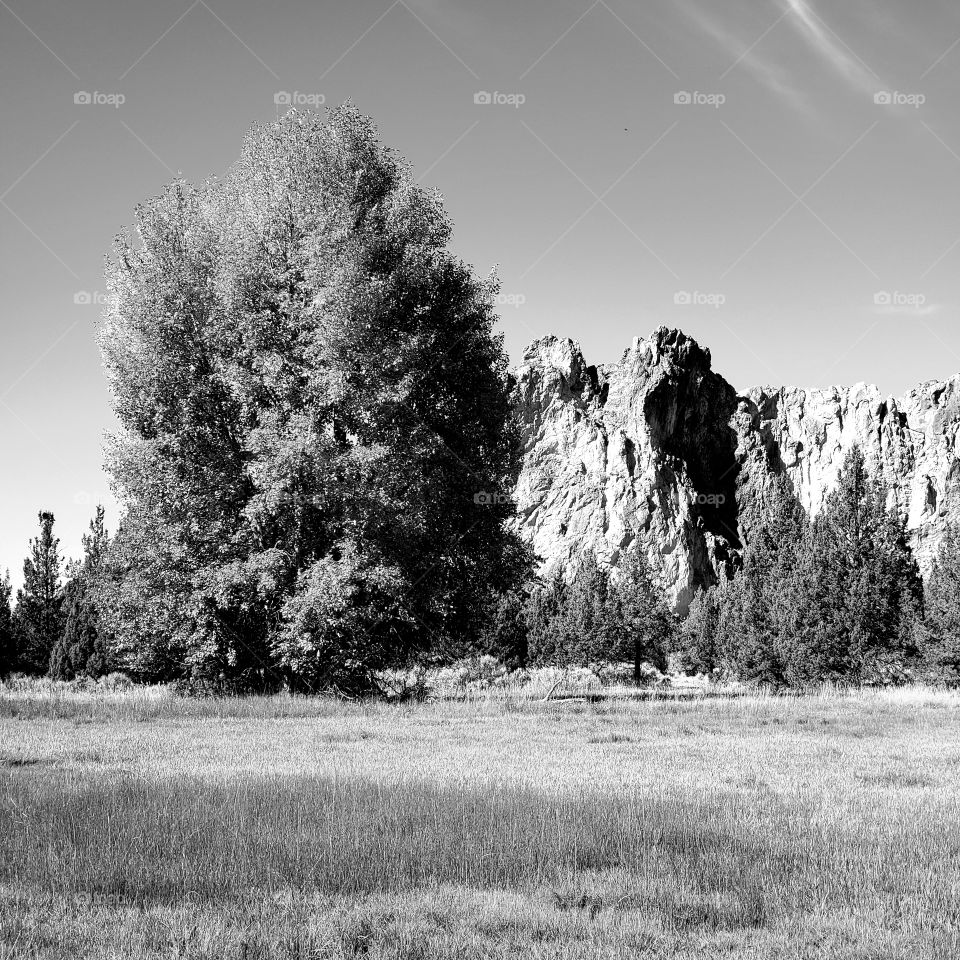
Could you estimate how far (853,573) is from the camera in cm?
4684

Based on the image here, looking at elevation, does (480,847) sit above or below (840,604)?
below

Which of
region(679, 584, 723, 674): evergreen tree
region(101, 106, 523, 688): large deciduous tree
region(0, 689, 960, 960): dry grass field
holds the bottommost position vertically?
region(679, 584, 723, 674): evergreen tree

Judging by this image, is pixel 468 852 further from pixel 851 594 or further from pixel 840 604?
pixel 840 604

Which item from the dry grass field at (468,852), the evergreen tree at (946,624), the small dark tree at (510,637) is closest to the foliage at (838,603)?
the evergreen tree at (946,624)

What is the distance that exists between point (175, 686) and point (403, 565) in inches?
345

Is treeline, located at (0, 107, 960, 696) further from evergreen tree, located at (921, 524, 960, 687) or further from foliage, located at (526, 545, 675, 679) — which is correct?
foliage, located at (526, 545, 675, 679)

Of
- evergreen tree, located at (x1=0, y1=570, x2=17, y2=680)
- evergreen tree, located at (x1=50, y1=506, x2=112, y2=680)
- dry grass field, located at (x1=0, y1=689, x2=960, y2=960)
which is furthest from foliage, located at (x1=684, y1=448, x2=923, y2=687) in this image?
evergreen tree, located at (x1=0, y1=570, x2=17, y2=680)

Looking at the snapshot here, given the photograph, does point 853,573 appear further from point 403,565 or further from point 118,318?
point 118,318

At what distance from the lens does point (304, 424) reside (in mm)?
23750

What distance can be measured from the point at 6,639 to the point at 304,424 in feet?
128

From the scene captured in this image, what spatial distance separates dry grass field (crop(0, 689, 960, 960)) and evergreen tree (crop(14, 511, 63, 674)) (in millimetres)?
42314

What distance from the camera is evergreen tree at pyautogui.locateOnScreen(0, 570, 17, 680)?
51.2 meters

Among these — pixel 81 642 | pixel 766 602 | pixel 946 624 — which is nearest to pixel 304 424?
pixel 81 642

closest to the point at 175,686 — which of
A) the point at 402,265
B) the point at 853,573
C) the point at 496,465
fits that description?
the point at 496,465
